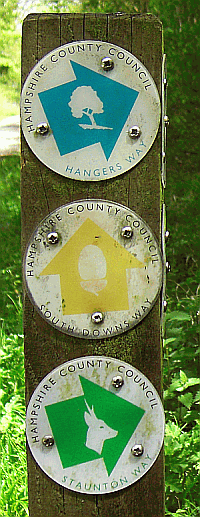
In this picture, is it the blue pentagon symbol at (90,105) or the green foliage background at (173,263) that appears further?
the green foliage background at (173,263)

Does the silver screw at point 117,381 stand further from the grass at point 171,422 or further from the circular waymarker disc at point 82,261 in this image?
the grass at point 171,422

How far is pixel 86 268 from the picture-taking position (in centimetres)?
127

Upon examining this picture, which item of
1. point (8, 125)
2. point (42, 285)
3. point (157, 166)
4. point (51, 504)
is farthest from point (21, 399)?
point (8, 125)

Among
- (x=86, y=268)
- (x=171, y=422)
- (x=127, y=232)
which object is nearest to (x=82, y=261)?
(x=86, y=268)

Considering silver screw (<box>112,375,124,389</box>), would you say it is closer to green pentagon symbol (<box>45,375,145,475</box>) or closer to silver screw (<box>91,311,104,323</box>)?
green pentagon symbol (<box>45,375,145,475</box>)

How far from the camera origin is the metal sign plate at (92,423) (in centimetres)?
128

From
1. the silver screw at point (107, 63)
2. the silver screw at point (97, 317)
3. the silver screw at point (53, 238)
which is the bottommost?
the silver screw at point (97, 317)

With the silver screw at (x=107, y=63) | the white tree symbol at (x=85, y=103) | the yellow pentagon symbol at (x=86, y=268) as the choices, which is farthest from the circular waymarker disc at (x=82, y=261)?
the silver screw at (x=107, y=63)

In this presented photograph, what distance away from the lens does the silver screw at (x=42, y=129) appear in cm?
125

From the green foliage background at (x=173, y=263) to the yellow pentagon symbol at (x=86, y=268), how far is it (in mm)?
1067

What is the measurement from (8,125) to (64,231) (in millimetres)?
4551

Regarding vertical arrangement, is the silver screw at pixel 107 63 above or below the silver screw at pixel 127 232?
above

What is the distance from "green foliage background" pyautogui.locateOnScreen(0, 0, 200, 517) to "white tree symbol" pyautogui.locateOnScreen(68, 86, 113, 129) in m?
1.35

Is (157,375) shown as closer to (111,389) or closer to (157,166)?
(111,389)
